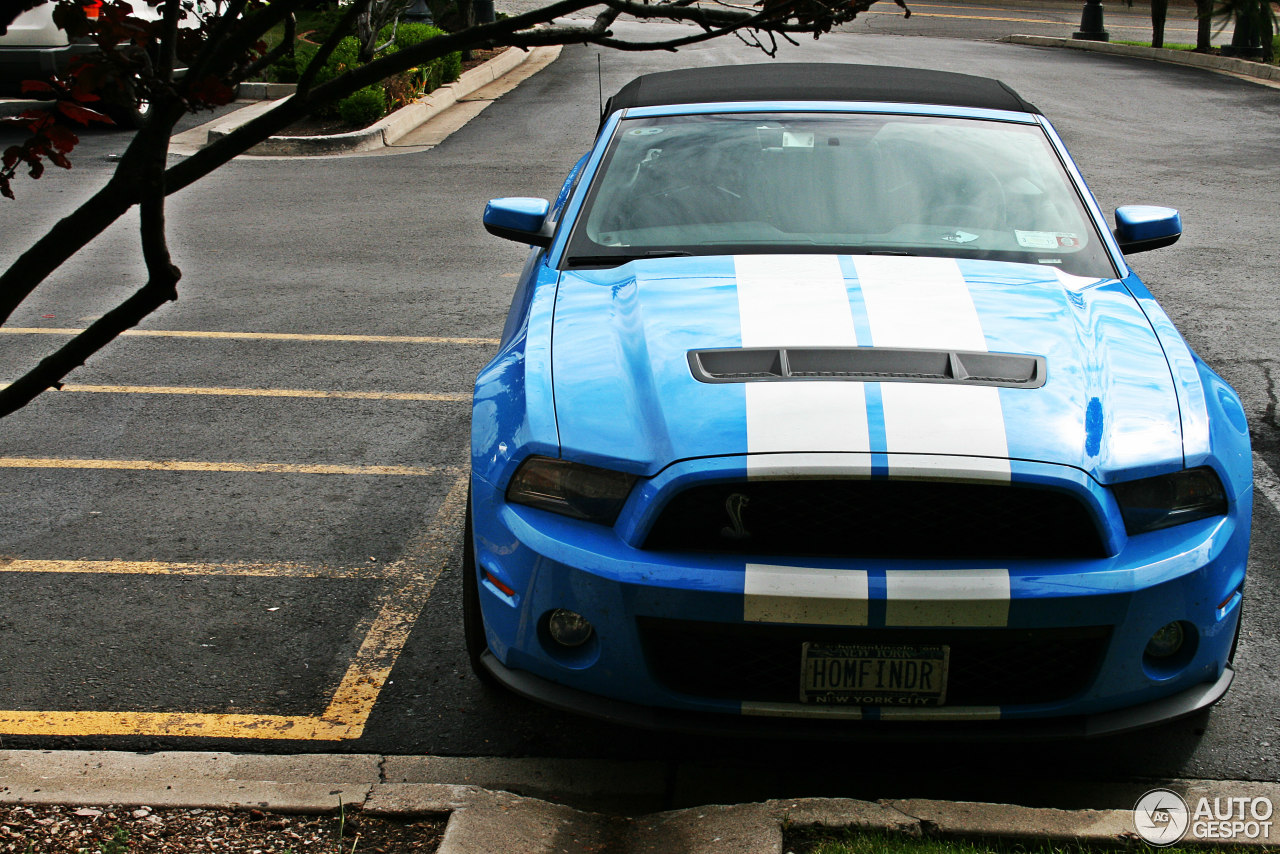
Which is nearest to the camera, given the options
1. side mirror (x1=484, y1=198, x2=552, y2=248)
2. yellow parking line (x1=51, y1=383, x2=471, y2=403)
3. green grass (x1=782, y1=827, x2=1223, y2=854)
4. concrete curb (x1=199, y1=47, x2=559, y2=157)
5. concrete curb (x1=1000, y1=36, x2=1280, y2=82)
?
green grass (x1=782, y1=827, x2=1223, y2=854)

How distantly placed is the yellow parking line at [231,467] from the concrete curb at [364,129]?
6.36 m

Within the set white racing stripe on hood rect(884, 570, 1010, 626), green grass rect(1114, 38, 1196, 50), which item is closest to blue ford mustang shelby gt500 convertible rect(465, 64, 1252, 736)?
white racing stripe on hood rect(884, 570, 1010, 626)

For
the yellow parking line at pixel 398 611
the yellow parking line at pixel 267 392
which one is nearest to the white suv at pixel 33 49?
the yellow parking line at pixel 267 392

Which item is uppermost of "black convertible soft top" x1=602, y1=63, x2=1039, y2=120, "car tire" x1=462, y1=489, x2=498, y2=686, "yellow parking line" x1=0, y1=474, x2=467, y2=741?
"black convertible soft top" x1=602, y1=63, x2=1039, y2=120

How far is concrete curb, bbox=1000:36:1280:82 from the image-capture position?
20828 mm

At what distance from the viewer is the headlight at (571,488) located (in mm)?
2832

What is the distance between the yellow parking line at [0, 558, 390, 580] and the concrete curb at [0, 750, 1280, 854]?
112 centimetres

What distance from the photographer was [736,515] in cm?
276

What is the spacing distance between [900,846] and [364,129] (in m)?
13.4

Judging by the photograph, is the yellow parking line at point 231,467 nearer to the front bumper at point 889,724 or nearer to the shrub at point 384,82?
the front bumper at point 889,724

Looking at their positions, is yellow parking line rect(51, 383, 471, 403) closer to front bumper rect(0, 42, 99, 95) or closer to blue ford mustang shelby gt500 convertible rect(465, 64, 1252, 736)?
blue ford mustang shelby gt500 convertible rect(465, 64, 1252, 736)

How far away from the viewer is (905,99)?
14.9 ft

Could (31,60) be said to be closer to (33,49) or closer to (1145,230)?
(33,49)

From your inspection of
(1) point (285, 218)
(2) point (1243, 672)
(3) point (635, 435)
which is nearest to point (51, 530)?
(3) point (635, 435)
